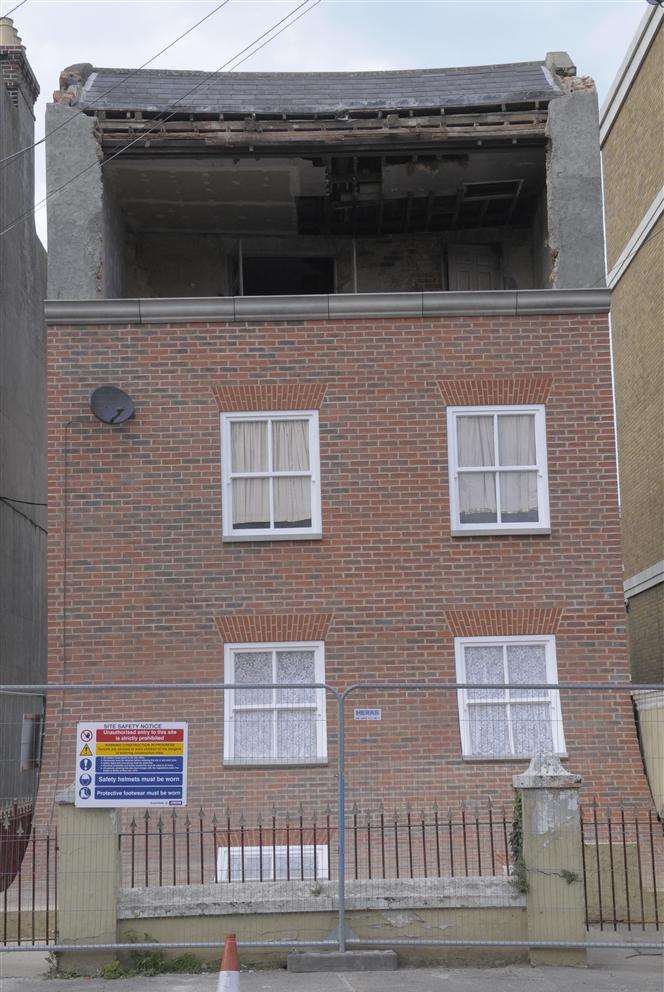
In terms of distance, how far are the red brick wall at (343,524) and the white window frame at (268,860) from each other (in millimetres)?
2889

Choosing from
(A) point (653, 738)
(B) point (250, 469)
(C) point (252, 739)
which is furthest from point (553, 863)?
(B) point (250, 469)

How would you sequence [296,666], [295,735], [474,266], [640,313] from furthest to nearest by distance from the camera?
[640,313] < [474,266] < [296,666] < [295,735]

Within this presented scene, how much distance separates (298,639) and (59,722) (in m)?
2.90

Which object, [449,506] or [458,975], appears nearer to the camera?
[458,975]

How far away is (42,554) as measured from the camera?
2266cm

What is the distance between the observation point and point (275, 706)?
13.3 meters

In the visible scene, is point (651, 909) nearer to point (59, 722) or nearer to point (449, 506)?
point (449, 506)

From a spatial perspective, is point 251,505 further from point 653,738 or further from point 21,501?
point 21,501

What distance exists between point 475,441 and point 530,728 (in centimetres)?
357

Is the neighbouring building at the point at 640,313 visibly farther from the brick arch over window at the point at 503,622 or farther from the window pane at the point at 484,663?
the window pane at the point at 484,663

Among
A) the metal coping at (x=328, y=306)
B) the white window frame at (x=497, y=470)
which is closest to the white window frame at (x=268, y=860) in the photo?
the white window frame at (x=497, y=470)

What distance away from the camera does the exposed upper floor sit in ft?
51.2

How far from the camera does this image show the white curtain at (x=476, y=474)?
15.0 metres

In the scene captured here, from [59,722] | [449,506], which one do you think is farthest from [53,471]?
[449,506]
